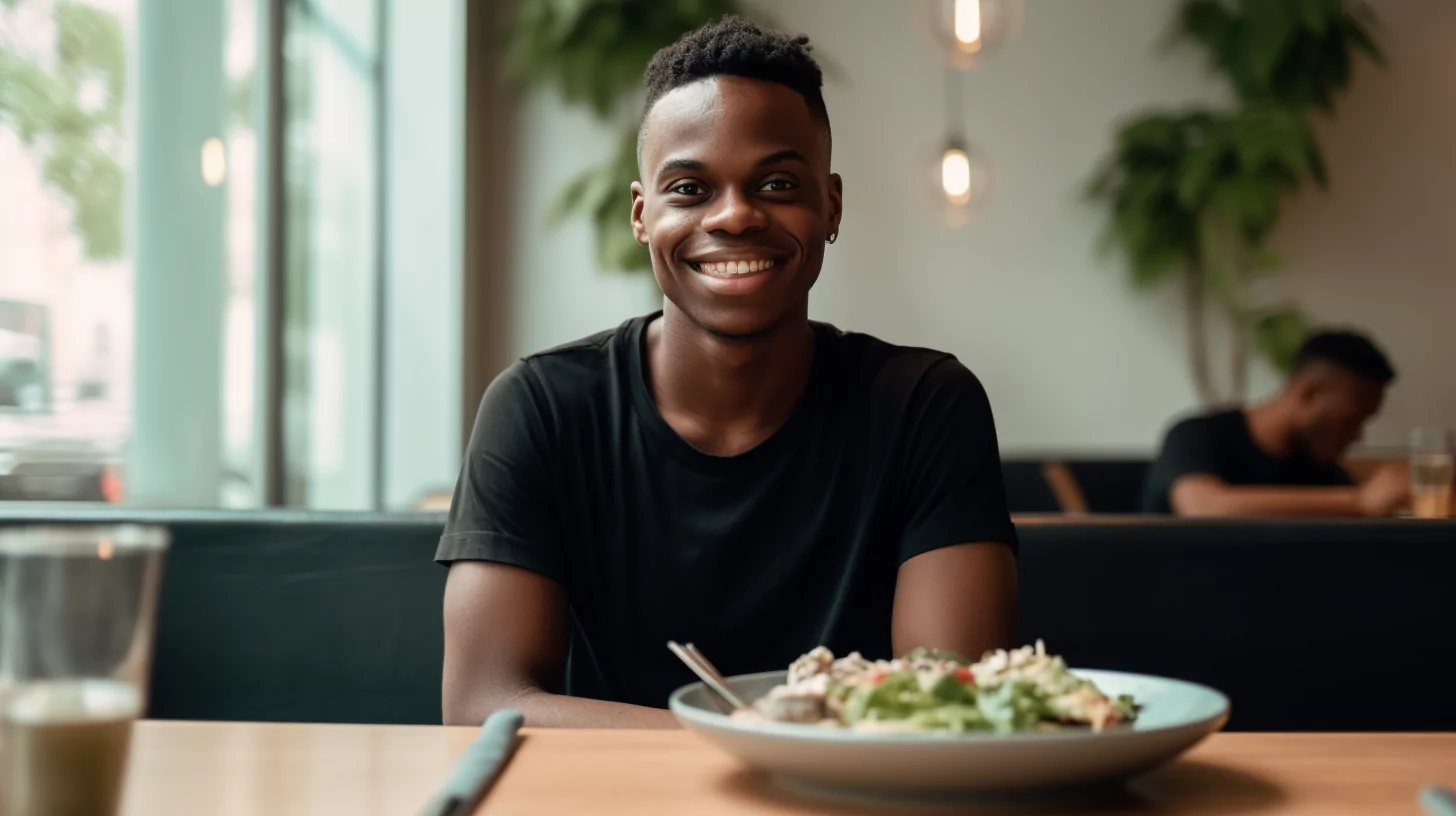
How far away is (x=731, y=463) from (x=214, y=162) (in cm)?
193

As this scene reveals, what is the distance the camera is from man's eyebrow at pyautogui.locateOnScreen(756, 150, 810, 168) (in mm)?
1579

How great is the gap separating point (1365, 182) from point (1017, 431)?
1.67m

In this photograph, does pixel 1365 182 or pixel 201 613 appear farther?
pixel 1365 182

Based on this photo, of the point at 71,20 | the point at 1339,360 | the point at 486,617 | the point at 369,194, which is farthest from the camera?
the point at 369,194

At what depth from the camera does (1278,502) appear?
3.53 metres

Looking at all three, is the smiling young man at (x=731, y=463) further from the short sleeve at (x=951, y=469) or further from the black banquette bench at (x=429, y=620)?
the black banquette bench at (x=429, y=620)

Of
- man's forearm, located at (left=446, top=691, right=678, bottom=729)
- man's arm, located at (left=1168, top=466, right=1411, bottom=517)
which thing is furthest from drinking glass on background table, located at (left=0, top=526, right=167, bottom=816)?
man's arm, located at (left=1168, top=466, right=1411, bottom=517)

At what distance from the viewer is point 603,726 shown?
51.1 inches

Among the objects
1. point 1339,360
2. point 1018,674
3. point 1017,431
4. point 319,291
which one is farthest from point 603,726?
point 1017,431

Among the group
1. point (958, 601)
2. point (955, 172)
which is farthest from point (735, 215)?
point (955, 172)

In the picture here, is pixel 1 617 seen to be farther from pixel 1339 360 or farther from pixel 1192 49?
pixel 1192 49

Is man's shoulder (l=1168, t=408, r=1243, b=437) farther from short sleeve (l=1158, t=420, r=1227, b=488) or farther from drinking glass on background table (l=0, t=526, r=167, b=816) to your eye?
drinking glass on background table (l=0, t=526, r=167, b=816)

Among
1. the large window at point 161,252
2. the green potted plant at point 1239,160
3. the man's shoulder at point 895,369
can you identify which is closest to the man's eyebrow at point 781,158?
the man's shoulder at point 895,369

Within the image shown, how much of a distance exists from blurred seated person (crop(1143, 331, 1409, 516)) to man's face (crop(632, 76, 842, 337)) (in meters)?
2.31
